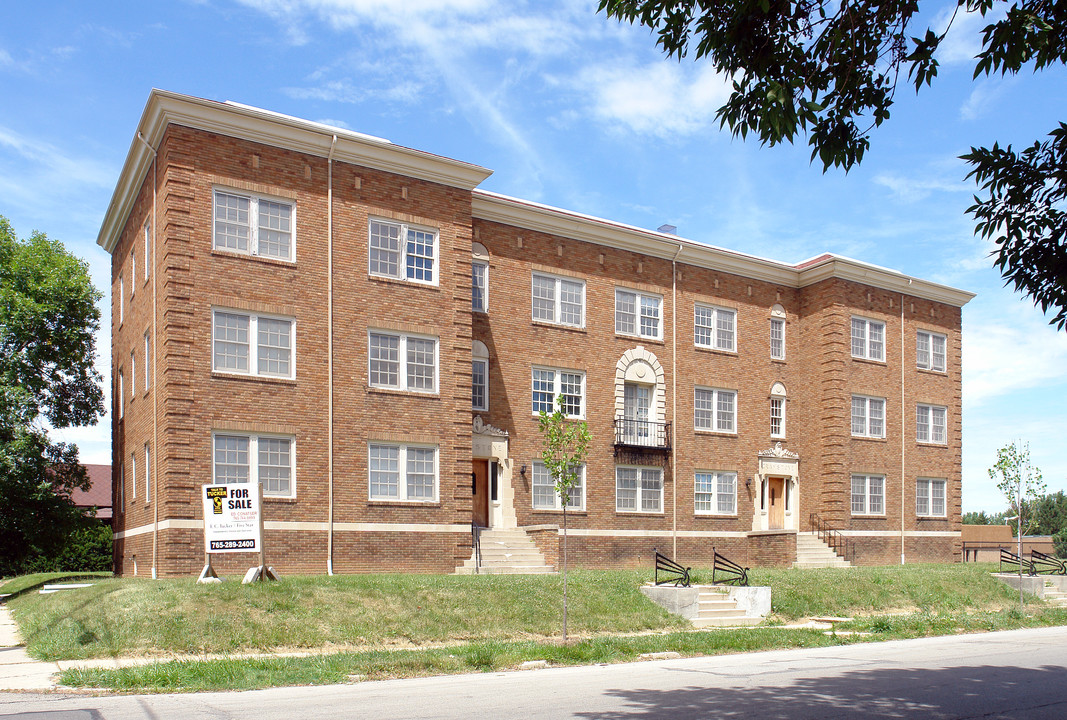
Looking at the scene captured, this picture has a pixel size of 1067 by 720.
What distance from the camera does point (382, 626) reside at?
1661 centimetres

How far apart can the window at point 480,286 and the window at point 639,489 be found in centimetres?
719

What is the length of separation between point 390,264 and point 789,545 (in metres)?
16.7

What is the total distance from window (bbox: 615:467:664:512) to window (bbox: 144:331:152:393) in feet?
48.2

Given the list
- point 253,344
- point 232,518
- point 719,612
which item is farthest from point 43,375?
point 719,612

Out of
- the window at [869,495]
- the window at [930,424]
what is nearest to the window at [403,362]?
the window at [869,495]

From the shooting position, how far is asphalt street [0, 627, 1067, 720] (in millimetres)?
10203

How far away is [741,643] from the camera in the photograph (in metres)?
17.2

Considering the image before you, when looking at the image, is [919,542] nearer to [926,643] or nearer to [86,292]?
[926,643]

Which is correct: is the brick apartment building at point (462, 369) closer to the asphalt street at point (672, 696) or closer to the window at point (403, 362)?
the window at point (403, 362)

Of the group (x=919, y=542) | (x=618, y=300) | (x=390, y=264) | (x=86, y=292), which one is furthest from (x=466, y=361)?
(x=919, y=542)

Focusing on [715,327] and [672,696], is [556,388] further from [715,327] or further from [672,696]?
[672,696]

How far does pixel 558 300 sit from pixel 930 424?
18.4 metres

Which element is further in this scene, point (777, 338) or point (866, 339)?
point (866, 339)

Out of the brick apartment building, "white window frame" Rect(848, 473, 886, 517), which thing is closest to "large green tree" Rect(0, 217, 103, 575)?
the brick apartment building
